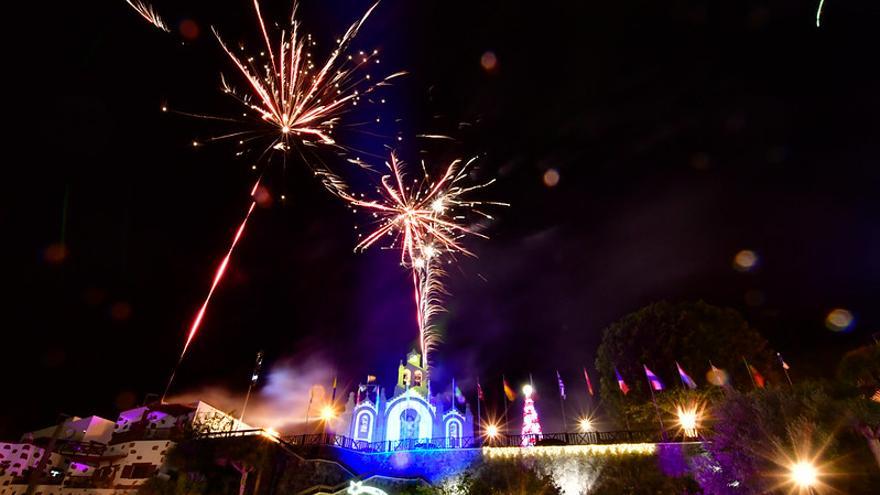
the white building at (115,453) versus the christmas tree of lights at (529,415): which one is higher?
the christmas tree of lights at (529,415)

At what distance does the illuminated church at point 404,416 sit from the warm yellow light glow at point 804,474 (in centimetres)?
2625

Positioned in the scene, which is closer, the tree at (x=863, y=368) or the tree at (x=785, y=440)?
the tree at (x=785, y=440)

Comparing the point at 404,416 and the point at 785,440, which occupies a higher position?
the point at 404,416

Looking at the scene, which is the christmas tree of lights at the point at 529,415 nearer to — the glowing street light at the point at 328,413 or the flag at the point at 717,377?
the flag at the point at 717,377

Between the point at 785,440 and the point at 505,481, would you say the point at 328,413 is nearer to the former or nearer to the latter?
the point at 505,481

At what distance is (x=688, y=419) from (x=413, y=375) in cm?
2718

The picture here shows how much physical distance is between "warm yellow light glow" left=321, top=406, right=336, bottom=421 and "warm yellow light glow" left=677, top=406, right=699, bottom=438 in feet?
110

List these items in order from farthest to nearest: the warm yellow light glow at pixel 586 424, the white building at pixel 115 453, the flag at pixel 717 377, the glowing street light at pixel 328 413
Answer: the glowing street light at pixel 328 413 < the warm yellow light glow at pixel 586 424 < the white building at pixel 115 453 < the flag at pixel 717 377

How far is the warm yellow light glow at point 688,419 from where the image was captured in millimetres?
24580

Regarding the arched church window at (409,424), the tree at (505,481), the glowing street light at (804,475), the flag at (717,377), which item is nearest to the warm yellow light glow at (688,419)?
the flag at (717,377)

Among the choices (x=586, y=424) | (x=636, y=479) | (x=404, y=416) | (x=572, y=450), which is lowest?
(x=636, y=479)

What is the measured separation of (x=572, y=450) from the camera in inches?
931

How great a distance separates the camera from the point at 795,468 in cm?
1407

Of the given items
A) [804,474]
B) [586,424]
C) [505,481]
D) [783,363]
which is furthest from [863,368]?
[586,424]
